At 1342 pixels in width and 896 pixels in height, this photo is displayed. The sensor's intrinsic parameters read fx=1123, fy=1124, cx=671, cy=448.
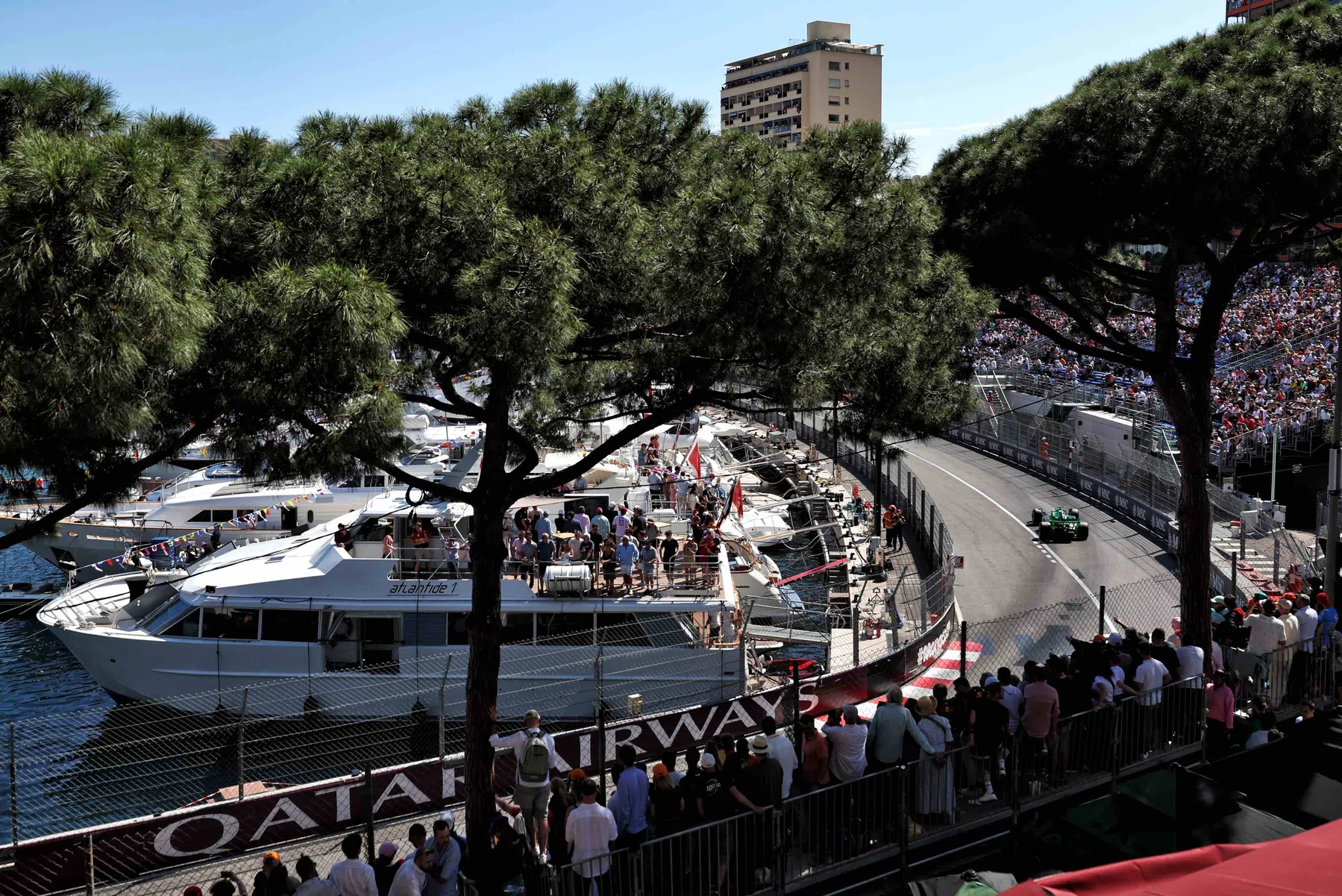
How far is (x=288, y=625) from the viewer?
65.0ft

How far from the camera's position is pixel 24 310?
816 cm

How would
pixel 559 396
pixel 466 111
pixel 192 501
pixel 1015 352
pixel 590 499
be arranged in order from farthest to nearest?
pixel 1015 352, pixel 192 501, pixel 590 499, pixel 559 396, pixel 466 111

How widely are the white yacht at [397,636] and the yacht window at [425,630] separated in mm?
19

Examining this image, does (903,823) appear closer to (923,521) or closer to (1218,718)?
(1218,718)

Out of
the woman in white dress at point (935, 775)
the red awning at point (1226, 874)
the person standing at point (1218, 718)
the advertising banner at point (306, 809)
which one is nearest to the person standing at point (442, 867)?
the advertising banner at point (306, 809)

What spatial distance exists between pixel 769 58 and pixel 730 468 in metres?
103

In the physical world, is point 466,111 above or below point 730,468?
above

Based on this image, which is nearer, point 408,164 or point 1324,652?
point 408,164

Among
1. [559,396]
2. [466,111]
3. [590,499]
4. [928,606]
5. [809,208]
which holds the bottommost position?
[928,606]

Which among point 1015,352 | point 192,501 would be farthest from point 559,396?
point 1015,352

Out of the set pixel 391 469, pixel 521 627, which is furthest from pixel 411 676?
pixel 391 469

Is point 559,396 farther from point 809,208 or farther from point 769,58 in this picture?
point 769,58

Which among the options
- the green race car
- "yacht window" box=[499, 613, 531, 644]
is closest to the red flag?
"yacht window" box=[499, 613, 531, 644]

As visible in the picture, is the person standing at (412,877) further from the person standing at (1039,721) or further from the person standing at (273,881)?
the person standing at (1039,721)
